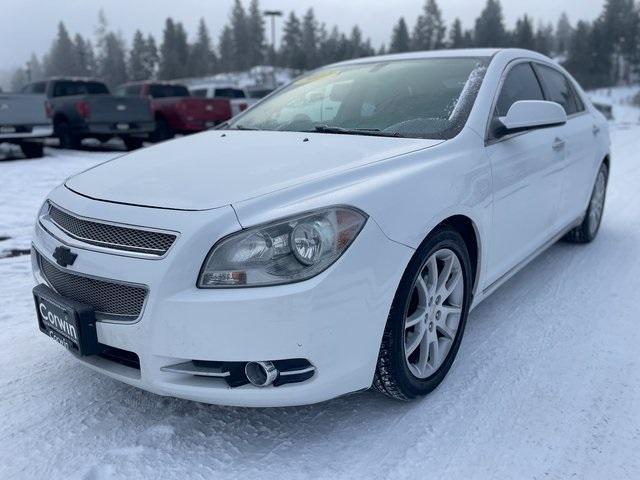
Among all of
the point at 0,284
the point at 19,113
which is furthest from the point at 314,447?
the point at 19,113

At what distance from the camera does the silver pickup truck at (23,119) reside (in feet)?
34.8

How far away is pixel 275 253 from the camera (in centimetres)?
207

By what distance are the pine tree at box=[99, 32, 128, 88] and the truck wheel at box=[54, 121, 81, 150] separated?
85.2 m

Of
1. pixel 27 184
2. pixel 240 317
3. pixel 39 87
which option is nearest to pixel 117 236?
pixel 240 317

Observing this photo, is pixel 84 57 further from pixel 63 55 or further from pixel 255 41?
pixel 255 41

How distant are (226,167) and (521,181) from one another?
1.65 m

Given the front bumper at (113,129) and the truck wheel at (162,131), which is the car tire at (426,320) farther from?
the truck wheel at (162,131)

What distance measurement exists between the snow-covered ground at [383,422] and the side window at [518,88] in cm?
124

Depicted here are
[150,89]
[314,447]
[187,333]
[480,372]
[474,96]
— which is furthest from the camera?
[150,89]

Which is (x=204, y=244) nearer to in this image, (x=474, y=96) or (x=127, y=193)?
(x=127, y=193)

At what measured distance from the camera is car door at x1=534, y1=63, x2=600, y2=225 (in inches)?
160

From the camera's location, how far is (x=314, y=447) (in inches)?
89.7

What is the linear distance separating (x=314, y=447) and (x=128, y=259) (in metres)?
1.01

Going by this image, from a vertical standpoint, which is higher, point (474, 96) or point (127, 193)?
point (474, 96)
